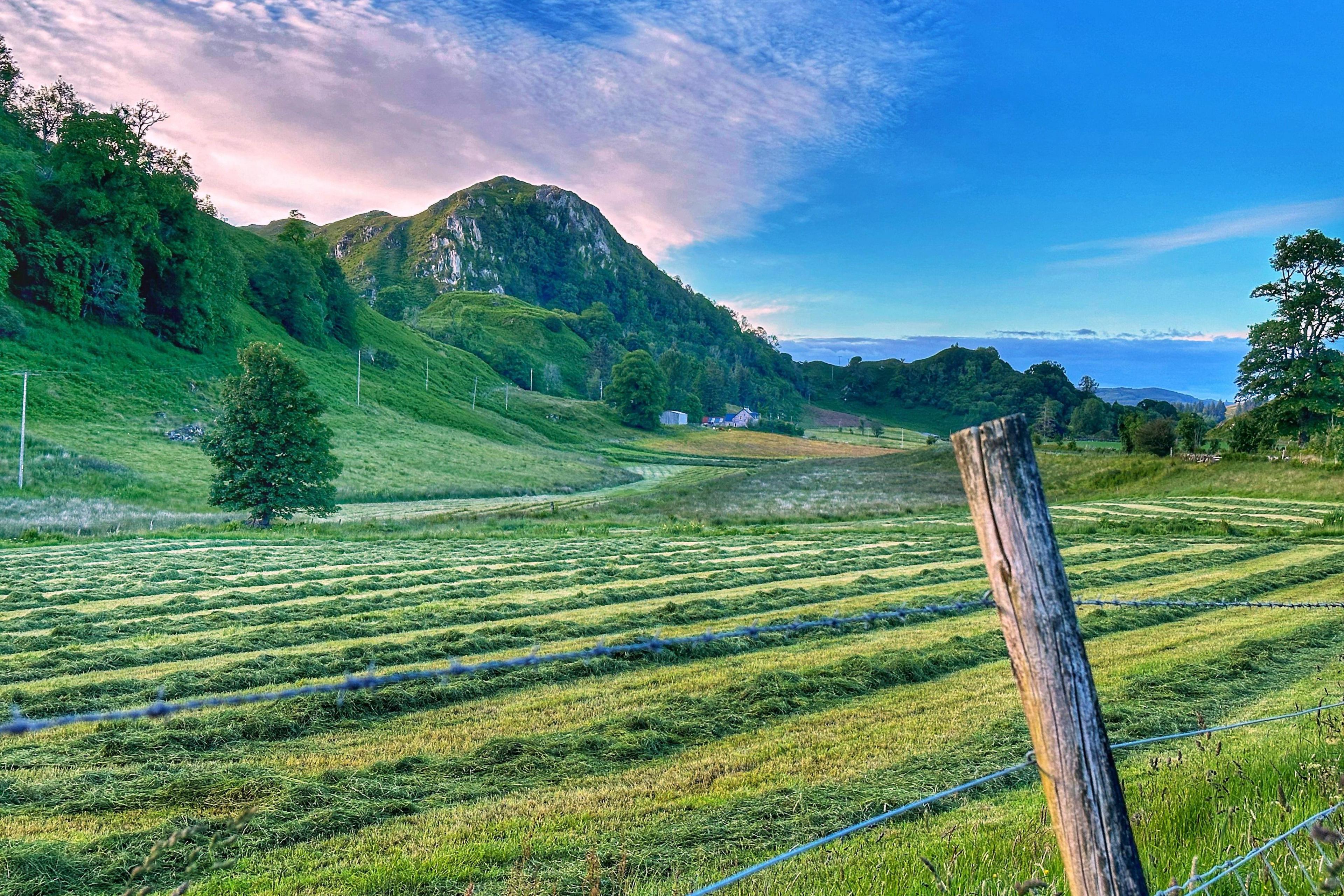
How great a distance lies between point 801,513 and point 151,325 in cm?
6744

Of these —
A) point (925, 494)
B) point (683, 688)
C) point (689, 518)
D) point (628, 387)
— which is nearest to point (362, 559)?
point (683, 688)

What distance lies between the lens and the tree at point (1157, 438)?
63062 mm

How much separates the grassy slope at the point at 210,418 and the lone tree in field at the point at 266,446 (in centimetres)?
809

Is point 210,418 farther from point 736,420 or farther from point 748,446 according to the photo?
point 736,420

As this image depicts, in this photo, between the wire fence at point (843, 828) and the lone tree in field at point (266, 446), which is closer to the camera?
the wire fence at point (843, 828)

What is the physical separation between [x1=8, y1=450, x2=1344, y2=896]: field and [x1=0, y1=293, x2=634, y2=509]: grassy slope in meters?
36.2

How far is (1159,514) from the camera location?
1453 inches

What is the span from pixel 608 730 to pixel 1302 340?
64.3m

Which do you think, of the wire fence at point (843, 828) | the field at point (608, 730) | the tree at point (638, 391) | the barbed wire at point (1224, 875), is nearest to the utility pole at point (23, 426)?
the field at point (608, 730)

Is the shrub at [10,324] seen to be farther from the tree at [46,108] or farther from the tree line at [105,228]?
the tree at [46,108]

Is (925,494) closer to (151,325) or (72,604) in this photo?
(72,604)

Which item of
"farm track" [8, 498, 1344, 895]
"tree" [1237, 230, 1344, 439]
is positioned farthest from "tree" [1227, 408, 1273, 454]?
"farm track" [8, 498, 1344, 895]

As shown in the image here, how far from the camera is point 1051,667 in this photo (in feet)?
9.07

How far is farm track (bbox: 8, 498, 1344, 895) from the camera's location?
5.39 m
